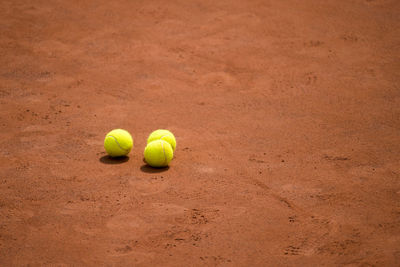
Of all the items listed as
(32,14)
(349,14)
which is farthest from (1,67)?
(349,14)

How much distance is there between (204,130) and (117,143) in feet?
4.64

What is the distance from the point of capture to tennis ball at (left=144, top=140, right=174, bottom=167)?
5.32 meters

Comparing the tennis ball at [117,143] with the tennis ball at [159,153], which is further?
the tennis ball at [117,143]

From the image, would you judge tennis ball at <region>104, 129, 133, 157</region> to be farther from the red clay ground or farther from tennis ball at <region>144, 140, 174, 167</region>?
tennis ball at <region>144, 140, 174, 167</region>

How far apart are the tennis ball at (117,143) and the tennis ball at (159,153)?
0.32 meters

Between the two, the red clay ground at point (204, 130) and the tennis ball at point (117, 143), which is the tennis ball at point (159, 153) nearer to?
the red clay ground at point (204, 130)

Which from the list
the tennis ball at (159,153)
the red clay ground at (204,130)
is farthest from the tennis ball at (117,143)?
the tennis ball at (159,153)

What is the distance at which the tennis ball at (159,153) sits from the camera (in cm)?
532

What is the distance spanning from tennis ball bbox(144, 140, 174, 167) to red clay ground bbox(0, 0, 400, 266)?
12cm

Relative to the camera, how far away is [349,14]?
32.6 ft

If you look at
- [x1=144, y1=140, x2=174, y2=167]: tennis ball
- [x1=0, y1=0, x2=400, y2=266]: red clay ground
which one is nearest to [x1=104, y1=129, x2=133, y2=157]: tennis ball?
[x1=0, y1=0, x2=400, y2=266]: red clay ground

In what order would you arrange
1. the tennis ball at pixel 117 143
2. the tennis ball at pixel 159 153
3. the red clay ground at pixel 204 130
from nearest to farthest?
the red clay ground at pixel 204 130
the tennis ball at pixel 159 153
the tennis ball at pixel 117 143

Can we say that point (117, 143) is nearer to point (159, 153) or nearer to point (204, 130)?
point (159, 153)

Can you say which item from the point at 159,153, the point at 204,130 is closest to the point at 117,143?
the point at 159,153
